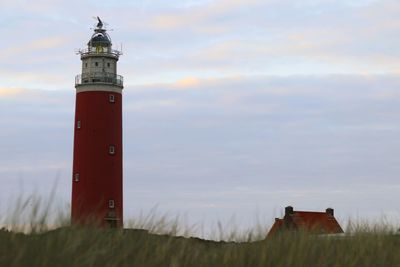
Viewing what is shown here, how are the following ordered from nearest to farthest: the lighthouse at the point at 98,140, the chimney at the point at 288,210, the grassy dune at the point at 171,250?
1. the grassy dune at the point at 171,250
2. the lighthouse at the point at 98,140
3. the chimney at the point at 288,210

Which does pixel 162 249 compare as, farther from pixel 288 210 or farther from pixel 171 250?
pixel 288 210

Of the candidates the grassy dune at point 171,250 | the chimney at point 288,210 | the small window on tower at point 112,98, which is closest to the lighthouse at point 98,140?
the small window on tower at point 112,98

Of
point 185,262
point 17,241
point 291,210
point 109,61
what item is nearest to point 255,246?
point 185,262

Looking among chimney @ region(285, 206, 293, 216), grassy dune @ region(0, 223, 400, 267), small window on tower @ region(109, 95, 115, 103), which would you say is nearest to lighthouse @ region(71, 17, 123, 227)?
small window on tower @ region(109, 95, 115, 103)

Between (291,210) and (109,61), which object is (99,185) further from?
(291,210)

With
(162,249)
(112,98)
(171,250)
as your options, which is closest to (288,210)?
(112,98)

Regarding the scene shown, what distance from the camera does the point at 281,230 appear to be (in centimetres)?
993

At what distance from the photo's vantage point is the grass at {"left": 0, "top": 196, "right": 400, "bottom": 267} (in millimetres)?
6145

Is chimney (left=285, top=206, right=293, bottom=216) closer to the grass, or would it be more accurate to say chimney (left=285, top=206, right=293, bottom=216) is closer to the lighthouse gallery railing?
the lighthouse gallery railing

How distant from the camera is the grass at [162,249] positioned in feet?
20.2

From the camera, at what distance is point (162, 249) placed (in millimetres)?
7047

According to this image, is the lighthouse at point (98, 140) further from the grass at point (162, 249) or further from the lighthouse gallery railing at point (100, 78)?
the grass at point (162, 249)

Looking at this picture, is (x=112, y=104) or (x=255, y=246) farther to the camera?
(x=112, y=104)

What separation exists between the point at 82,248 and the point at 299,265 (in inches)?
91.5
